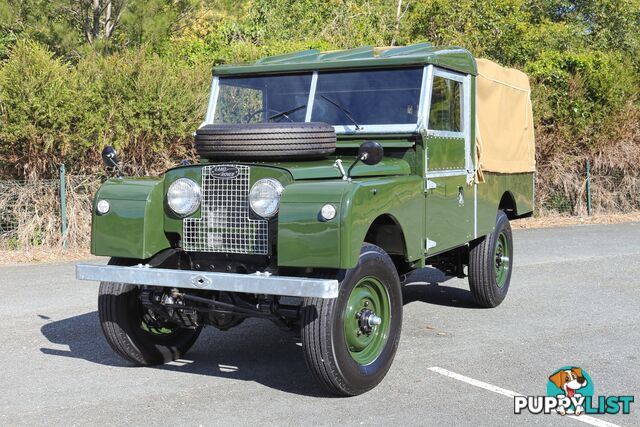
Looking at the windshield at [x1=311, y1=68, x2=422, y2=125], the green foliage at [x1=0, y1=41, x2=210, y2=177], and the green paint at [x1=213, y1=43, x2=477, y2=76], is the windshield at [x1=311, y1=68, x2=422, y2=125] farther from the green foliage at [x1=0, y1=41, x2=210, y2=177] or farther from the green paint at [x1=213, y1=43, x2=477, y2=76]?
the green foliage at [x1=0, y1=41, x2=210, y2=177]

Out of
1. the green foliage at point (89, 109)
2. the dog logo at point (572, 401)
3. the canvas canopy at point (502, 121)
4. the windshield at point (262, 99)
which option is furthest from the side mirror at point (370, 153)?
the green foliage at point (89, 109)

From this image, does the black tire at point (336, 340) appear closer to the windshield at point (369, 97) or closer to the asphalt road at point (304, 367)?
the asphalt road at point (304, 367)

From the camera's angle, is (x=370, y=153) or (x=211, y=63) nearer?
(x=370, y=153)

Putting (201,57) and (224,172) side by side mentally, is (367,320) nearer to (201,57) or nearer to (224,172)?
(224,172)

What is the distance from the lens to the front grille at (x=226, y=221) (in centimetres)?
549

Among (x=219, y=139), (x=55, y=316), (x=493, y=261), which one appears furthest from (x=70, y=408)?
(x=493, y=261)

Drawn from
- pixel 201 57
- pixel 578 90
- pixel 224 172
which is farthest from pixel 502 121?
pixel 578 90

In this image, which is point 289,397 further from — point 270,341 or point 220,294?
point 270,341

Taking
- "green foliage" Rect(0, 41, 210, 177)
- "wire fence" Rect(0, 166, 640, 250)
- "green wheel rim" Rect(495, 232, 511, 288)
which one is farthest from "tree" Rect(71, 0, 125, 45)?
"green wheel rim" Rect(495, 232, 511, 288)

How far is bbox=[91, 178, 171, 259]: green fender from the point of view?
5.62 m

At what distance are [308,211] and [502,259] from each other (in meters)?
4.19

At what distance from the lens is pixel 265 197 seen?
5426 mm

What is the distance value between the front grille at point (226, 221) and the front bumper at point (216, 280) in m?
0.38

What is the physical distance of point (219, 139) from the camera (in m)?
5.79
